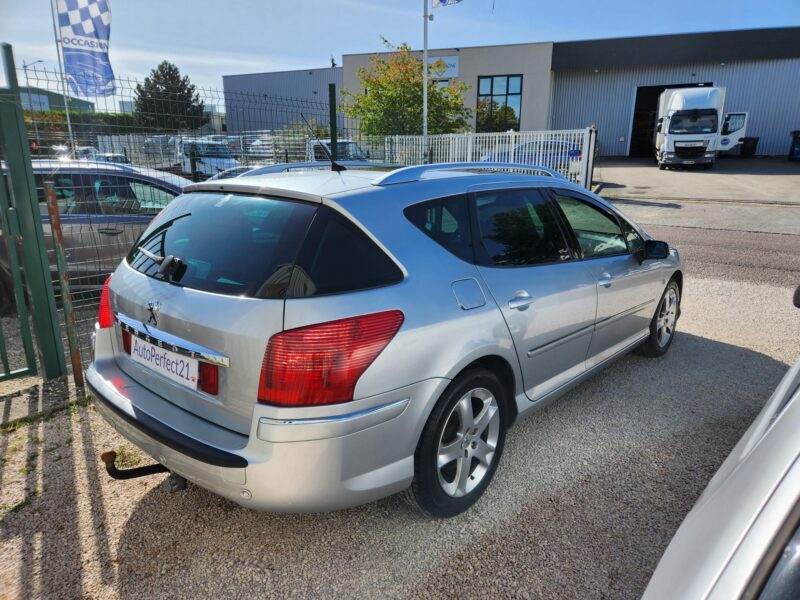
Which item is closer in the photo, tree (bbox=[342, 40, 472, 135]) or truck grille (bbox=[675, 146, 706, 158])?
tree (bbox=[342, 40, 472, 135])

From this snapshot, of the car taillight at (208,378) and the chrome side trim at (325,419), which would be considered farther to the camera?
the car taillight at (208,378)

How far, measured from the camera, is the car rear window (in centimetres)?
212

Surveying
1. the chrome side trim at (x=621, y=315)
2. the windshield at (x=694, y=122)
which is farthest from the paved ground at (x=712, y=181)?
the chrome side trim at (x=621, y=315)

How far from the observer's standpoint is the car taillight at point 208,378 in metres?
2.12

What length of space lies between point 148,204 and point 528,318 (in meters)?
4.83

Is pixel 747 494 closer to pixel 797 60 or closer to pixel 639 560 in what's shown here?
pixel 639 560

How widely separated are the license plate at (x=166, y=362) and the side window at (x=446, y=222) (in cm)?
114

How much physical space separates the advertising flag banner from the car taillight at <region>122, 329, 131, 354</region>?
11.7 m

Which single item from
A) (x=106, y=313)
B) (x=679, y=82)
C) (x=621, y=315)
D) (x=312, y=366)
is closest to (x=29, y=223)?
(x=106, y=313)

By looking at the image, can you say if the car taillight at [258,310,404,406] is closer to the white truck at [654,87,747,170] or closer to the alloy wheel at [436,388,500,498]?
the alloy wheel at [436,388,500,498]

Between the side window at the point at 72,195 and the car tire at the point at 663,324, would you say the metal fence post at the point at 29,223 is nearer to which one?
the side window at the point at 72,195

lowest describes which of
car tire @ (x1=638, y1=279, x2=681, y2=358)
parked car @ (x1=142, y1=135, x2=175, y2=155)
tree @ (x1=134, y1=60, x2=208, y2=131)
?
car tire @ (x1=638, y1=279, x2=681, y2=358)

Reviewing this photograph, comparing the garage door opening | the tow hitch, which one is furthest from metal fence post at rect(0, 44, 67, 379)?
the garage door opening

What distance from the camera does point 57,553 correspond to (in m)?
2.37
